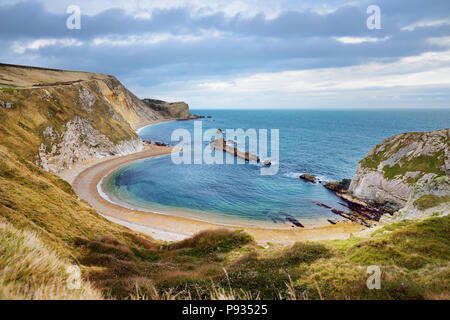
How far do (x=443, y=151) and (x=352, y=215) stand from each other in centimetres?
1531

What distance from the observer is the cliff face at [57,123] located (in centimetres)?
3762

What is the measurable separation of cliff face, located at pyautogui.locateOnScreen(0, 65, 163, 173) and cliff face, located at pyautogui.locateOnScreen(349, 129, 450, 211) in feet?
180

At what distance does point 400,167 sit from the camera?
33.6 metres

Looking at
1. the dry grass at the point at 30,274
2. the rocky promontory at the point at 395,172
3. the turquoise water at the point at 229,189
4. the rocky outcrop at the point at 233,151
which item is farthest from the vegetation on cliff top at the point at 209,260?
the rocky outcrop at the point at 233,151

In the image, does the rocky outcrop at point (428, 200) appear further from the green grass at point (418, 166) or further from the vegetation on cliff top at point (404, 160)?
the green grass at point (418, 166)

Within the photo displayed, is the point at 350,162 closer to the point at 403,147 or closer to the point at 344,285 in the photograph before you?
the point at 403,147

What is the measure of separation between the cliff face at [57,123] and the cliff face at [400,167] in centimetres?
5497

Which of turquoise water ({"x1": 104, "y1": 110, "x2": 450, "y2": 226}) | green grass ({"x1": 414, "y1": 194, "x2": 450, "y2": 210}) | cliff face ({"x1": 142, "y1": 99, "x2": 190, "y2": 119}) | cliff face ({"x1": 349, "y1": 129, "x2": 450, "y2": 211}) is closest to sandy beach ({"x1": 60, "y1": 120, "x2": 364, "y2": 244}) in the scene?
turquoise water ({"x1": 104, "y1": 110, "x2": 450, "y2": 226})

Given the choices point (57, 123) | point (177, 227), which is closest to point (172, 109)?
point (57, 123)

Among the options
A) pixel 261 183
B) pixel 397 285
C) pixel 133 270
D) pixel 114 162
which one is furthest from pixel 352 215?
pixel 114 162

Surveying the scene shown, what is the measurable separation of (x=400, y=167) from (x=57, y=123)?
65.0 meters

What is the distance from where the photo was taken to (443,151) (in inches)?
1204

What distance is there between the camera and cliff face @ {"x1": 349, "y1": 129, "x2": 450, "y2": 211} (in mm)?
30438

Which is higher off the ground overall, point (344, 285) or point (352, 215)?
point (344, 285)
